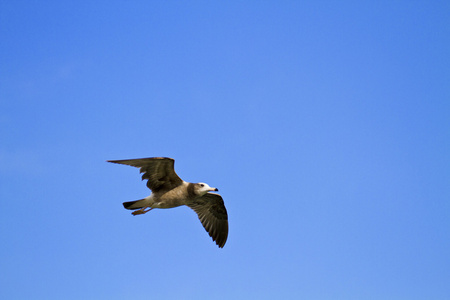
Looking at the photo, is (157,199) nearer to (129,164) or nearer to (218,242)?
(129,164)

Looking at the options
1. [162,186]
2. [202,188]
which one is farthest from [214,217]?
[162,186]

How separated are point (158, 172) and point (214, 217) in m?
3.60

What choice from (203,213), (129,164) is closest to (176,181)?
(129,164)

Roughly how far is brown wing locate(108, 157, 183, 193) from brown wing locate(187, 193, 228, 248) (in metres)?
2.61

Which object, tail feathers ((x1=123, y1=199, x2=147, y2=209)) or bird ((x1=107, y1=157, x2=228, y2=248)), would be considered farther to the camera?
tail feathers ((x1=123, y1=199, x2=147, y2=209))

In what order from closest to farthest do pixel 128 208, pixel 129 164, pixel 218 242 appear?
pixel 129 164 → pixel 128 208 → pixel 218 242

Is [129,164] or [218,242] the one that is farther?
[218,242]

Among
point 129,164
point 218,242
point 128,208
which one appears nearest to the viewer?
point 129,164

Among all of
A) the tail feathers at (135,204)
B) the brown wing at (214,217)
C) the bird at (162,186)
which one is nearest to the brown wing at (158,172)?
the bird at (162,186)

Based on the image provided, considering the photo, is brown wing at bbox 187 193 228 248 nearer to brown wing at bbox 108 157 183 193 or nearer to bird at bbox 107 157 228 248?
bird at bbox 107 157 228 248

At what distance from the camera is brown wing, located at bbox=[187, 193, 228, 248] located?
15461mm

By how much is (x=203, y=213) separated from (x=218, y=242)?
107 cm

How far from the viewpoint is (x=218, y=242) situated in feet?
50.9

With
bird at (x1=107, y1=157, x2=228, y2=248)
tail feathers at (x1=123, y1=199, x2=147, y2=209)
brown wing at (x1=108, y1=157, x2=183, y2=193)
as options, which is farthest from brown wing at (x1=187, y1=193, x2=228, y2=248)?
tail feathers at (x1=123, y1=199, x2=147, y2=209)
